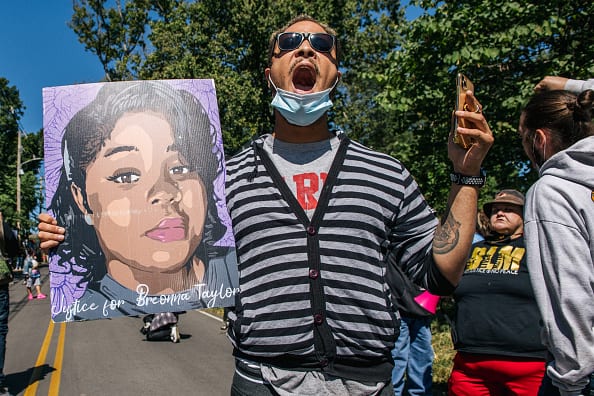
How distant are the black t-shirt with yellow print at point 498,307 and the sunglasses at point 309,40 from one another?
2034mm

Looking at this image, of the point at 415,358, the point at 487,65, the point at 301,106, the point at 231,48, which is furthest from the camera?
the point at 231,48

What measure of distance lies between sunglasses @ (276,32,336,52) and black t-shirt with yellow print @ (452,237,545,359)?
203 centimetres

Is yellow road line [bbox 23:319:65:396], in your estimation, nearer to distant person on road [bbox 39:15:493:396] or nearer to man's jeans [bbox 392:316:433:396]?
man's jeans [bbox 392:316:433:396]

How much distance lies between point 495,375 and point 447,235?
2.33 metres

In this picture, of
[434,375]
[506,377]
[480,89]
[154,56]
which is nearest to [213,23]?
[154,56]

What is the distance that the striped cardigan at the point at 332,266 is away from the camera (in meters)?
1.72

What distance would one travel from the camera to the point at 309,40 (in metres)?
2.07

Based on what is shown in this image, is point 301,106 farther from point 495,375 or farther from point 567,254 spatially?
point 495,375

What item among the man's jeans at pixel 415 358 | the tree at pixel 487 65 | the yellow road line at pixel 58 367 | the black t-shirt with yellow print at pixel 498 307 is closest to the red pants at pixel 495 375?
the black t-shirt with yellow print at pixel 498 307

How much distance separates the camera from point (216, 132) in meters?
2.50

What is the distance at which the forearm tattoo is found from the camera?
66.0 inches

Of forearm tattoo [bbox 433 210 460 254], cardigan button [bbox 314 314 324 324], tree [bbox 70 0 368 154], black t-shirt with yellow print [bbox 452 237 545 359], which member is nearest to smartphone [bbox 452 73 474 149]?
forearm tattoo [bbox 433 210 460 254]

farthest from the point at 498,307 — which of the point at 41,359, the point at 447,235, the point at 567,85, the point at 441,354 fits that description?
the point at 41,359

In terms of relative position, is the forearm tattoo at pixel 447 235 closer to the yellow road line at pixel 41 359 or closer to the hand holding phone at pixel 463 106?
the hand holding phone at pixel 463 106
